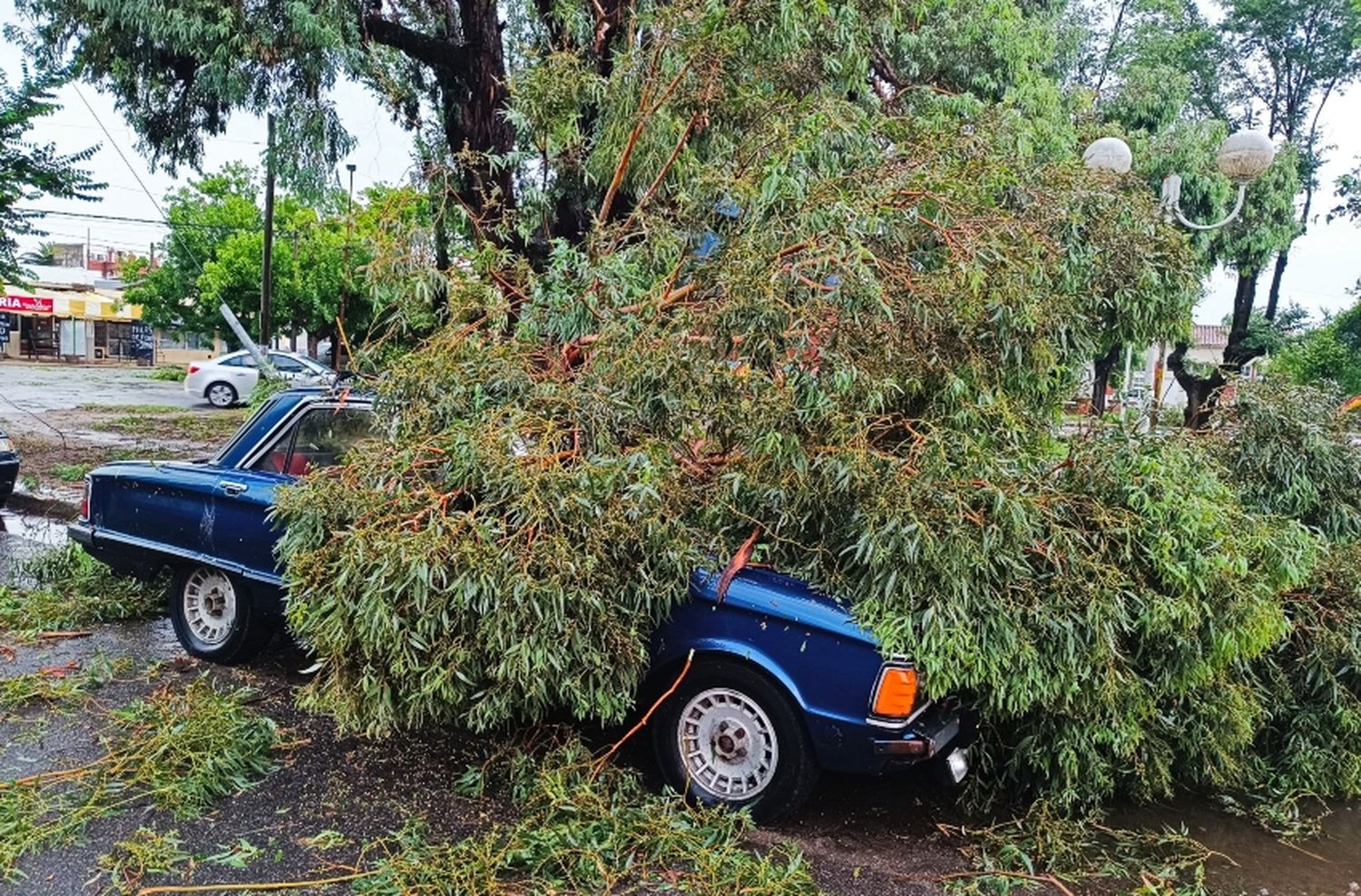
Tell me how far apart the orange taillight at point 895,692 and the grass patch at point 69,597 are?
505cm

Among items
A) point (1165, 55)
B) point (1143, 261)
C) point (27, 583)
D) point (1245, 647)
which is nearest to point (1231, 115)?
point (1165, 55)

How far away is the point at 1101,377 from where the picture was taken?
1092 centimetres

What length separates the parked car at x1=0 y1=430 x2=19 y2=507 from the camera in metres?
9.18

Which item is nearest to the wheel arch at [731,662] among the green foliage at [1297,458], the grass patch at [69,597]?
the green foliage at [1297,458]

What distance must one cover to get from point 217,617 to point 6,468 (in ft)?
17.9

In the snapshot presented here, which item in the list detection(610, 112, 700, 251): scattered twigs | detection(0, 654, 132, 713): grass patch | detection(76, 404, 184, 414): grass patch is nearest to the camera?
detection(0, 654, 132, 713): grass patch

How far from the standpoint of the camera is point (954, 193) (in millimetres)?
4633

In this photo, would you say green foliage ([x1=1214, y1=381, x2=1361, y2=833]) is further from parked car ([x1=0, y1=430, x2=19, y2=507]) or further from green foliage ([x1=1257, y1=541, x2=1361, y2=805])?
parked car ([x1=0, y1=430, x2=19, y2=507])

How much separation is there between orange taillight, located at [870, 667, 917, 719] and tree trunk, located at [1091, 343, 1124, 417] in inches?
71.4

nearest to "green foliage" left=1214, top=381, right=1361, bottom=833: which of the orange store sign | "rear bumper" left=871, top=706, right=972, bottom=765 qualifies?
"rear bumper" left=871, top=706, right=972, bottom=765

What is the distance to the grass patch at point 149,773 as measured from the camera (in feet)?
11.5

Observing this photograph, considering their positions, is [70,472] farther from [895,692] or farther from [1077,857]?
[1077,857]

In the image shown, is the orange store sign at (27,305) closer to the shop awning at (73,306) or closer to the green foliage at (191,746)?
the shop awning at (73,306)

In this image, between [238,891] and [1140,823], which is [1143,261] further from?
[238,891]
